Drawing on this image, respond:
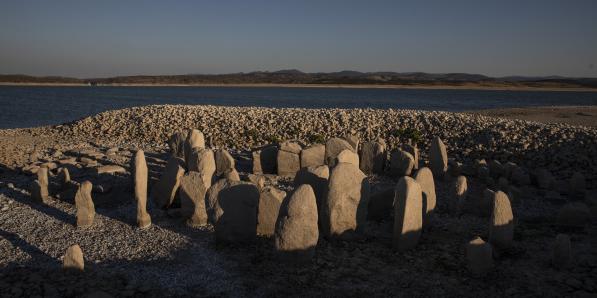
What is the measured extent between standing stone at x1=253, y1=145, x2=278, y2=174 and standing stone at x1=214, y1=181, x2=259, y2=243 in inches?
184

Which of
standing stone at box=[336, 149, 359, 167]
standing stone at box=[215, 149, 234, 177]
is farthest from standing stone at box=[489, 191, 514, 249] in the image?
standing stone at box=[215, 149, 234, 177]

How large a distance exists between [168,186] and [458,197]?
18.7 ft

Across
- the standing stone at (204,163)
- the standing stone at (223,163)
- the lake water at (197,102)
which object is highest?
the standing stone at (204,163)

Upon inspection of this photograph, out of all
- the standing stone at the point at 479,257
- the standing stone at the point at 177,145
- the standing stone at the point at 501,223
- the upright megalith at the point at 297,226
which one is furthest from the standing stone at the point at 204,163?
the standing stone at the point at 501,223

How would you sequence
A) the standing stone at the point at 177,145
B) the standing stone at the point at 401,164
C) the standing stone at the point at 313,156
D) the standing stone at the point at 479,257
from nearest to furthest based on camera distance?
the standing stone at the point at 479,257
the standing stone at the point at 313,156
the standing stone at the point at 401,164
the standing stone at the point at 177,145

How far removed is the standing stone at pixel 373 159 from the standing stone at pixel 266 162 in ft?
7.71

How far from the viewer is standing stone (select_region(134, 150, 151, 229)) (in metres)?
7.74

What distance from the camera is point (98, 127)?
20672 mm

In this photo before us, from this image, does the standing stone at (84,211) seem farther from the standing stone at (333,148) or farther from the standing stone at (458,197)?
the standing stone at (458,197)

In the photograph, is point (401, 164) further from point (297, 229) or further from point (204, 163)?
point (297, 229)

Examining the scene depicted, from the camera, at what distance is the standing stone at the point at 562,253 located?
20.3ft

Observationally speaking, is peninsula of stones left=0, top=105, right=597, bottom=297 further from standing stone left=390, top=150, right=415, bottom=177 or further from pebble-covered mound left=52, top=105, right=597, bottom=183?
pebble-covered mound left=52, top=105, right=597, bottom=183

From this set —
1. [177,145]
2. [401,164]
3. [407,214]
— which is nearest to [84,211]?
[407,214]

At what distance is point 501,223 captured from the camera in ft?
22.4
